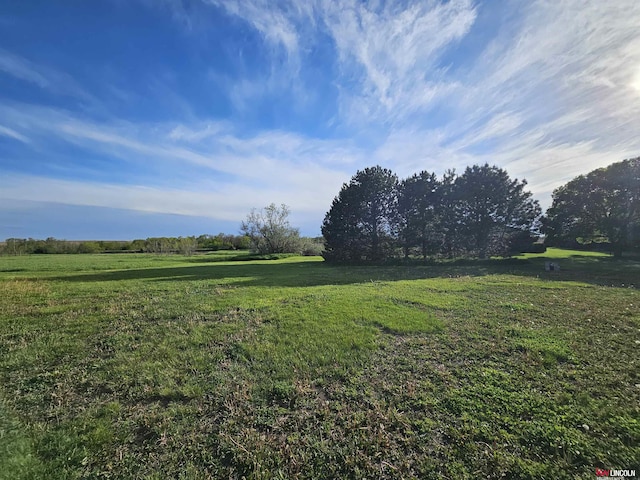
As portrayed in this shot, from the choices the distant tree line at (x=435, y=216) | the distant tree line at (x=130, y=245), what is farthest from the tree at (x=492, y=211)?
the distant tree line at (x=130, y=245)

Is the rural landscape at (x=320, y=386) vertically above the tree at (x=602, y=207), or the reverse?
the tree at (x=602, y=207)

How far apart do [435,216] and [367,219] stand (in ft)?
21.7

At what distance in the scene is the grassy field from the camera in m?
2.41

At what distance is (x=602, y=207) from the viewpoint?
23094mm

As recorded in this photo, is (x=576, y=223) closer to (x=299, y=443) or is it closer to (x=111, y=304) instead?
(x=299, y=443)

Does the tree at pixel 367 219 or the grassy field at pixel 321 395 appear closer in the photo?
the grassy field at pixel 321 395

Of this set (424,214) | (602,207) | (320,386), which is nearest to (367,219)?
(424,214)

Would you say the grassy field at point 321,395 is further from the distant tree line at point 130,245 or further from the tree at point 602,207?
the distant tree line at point 130,245

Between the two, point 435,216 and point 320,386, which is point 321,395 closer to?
point 320,386

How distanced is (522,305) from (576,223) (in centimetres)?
2520

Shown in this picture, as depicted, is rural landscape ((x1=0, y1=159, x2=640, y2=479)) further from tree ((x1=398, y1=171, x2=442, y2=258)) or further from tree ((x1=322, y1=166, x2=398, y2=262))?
tree ((x1=322, y1=166, x2=398, y2=262))

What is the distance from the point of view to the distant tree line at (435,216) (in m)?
23.5

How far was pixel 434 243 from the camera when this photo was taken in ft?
80.2

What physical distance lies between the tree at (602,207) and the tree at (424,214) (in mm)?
12279
